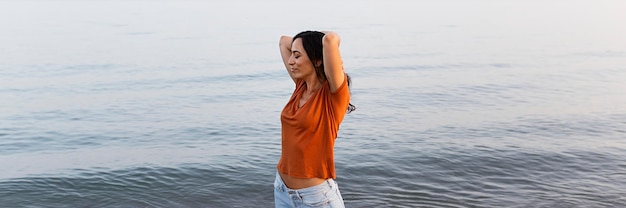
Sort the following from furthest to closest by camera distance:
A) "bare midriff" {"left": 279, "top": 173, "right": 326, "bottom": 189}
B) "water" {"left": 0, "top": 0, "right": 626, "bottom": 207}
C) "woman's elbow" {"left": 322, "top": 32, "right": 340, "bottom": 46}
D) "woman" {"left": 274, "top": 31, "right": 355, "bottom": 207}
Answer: "water" {"left": 0, "top": 0, "right": 626, "bottom": 207}, "bare midriff" {"left": 279, "top": 173, "right": 326, "bottom": 189}, "woman" {"left": 274, "top": 31, "right": 355, "bottom": 207}, "woman's elbow" {"left": 322, "top": 32, "right": 340, "bottom": 46}

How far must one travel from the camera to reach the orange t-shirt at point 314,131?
13.6ft

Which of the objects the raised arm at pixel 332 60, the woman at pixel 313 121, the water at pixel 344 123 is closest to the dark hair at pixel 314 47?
the woman at pixel 313 121

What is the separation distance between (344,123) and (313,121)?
30.2ft

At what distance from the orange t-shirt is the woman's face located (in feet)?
0.41

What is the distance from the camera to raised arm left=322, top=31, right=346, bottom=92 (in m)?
3.99

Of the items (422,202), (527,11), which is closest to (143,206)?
(422,202)

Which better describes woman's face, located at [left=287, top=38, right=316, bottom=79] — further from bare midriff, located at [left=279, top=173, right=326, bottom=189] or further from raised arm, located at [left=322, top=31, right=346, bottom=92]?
bare midriff, located at [left=279, top=173, right=326, bottom=189]

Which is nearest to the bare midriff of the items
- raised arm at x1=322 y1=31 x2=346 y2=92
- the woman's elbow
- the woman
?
the woman

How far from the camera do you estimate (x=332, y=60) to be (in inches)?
159

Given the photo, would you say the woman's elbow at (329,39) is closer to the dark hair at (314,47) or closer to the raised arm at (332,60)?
the raised arm at (332,60)

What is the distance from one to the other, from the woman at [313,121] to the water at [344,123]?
4.40 m

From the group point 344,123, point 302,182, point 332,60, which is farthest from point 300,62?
point 344,123

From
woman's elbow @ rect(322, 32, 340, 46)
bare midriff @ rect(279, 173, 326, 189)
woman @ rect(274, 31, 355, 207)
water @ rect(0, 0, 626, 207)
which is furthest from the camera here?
water @ rect(0, 0, 626, 207)

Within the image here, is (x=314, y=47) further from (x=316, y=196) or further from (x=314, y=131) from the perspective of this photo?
(x=316, y=196)
